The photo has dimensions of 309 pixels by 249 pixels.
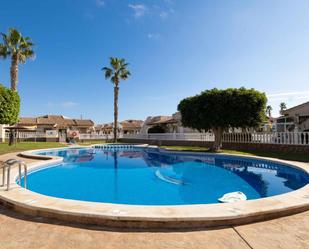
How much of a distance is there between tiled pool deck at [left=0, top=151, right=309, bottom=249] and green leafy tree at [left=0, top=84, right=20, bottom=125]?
971cm

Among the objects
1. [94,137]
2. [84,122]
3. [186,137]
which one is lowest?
[94,137]

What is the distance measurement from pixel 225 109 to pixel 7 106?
1508cm

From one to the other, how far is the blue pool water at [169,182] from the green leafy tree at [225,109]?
387 cm

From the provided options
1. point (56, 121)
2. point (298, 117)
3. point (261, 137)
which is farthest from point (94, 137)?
point (298, 117)

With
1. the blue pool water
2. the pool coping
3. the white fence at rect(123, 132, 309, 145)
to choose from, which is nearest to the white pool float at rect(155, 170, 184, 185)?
the blue pool water

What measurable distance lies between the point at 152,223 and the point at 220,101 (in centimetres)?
1433

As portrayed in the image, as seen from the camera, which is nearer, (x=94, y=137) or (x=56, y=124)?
(x=94, y=137)

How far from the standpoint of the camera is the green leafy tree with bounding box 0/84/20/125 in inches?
451

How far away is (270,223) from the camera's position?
3943 millimetres

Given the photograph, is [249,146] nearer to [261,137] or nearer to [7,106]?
[261,137]

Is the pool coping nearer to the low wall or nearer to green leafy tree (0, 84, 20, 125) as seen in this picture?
green leafy tree (0, 84, 20, 125)

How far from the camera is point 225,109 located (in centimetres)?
1645

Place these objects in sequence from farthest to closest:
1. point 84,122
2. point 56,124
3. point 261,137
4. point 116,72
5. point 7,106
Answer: point 84,122, point 56,124, point 116,72, point 261,137, point 7,106

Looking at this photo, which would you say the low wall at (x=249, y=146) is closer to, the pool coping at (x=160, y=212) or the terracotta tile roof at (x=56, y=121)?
the pool coping at (x=160, y=212)
